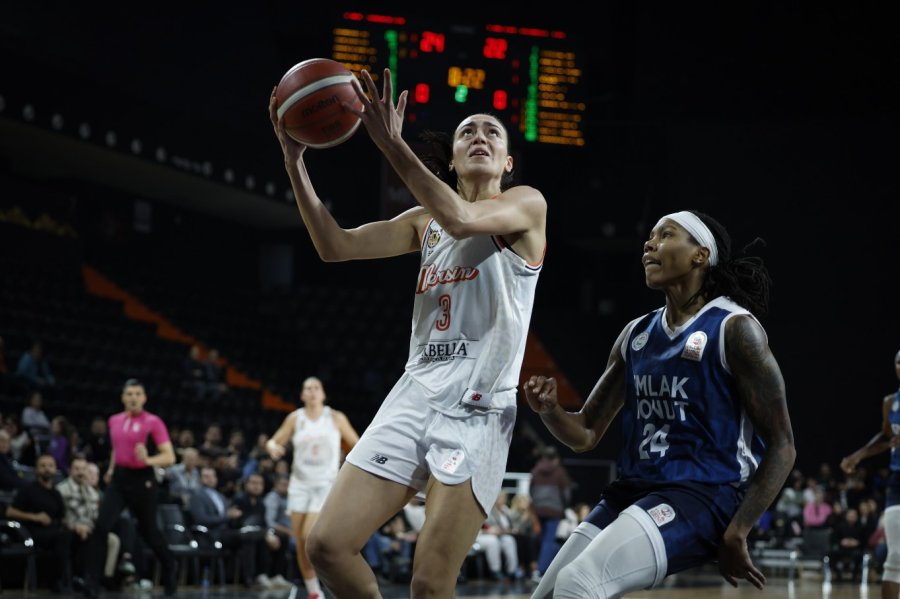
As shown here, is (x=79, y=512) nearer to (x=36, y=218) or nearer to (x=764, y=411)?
(x=764, y=411)

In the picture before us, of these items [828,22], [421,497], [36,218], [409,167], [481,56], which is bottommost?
[421,497]

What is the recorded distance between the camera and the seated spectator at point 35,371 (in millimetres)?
14414

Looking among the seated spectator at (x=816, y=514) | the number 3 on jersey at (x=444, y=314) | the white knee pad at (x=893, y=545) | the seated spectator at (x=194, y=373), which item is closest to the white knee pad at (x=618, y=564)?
the number 3 on jersey at (x=444, y=314)

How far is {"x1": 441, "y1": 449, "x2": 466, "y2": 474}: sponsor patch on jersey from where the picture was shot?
387 cm

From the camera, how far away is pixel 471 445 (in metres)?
3.92

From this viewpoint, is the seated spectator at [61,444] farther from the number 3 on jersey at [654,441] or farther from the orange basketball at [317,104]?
the number 3 on jersey at [654,441]

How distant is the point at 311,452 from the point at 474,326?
250 inches

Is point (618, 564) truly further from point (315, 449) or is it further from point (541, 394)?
point (315, 449)

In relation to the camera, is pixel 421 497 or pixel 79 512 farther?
pixel 79 512

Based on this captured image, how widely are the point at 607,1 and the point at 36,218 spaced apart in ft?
38.1

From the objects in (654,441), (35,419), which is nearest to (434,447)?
(654,441)

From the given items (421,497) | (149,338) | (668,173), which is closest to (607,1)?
(668,173)

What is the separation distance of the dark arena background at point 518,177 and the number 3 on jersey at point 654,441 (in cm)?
1392

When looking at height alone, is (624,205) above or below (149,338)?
above
